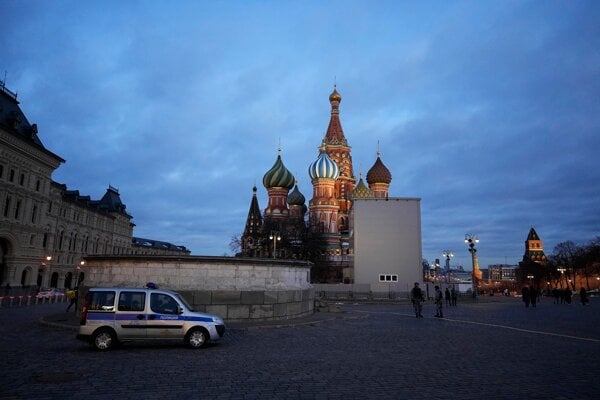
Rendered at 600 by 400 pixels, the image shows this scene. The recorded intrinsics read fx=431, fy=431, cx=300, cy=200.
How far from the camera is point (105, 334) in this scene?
36.2 ft

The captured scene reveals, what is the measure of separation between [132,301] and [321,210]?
69.3 metres

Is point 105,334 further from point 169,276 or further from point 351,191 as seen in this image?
point 351,191

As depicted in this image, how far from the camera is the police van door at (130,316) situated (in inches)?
439

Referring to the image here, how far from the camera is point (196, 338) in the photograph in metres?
11.5

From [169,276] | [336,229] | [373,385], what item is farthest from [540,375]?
[336,229]

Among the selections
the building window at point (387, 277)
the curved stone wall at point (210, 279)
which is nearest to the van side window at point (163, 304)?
the curved stone wall at point (210, 279)

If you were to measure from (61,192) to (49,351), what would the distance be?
59040mm

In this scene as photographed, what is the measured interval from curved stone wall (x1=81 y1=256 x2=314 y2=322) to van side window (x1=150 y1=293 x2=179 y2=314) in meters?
4.50

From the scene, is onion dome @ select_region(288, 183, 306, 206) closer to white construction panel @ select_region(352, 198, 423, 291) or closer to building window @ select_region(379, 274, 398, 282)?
white construction panel @ select_region(352, 198, 423, 291)

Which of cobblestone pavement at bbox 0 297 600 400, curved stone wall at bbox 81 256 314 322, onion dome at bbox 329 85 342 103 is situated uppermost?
onion dome at bbox 329 85 342 103

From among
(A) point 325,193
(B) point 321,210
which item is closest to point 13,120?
(B) point 321,210

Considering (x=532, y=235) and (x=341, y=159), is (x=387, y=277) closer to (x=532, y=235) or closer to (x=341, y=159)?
(x=341, y=159)

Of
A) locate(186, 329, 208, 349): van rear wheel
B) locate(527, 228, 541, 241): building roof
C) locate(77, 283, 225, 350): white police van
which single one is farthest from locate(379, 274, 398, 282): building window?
locate(527, 228, 541, 241): building roof

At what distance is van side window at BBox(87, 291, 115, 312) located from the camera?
1117 cm
